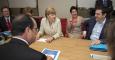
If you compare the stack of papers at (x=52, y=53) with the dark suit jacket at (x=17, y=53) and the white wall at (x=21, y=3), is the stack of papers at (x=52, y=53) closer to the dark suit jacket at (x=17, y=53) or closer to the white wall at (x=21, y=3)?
the dark suit jacket at (x=17, y=53)

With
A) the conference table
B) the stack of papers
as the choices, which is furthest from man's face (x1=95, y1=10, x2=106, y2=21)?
the stack of papers

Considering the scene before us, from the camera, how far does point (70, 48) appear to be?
2.87 metres

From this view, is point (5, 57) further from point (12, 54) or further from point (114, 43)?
point (114, 43)

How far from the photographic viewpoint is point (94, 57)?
249cm

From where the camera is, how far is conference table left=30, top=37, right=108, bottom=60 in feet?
8.37

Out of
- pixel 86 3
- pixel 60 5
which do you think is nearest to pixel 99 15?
pixel 86 3

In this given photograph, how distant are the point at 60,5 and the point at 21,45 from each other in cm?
482

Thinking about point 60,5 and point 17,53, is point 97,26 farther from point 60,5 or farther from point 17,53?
point 60,5

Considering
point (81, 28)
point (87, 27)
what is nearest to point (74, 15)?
point (81, 28)

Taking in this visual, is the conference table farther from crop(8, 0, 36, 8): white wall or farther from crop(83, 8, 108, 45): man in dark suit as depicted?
crop(8, 0, 36, 8): white wall

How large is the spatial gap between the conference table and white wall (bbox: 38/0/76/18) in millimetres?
3105

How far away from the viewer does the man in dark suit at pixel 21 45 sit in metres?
1.61

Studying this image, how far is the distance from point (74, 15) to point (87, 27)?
60 centimetres

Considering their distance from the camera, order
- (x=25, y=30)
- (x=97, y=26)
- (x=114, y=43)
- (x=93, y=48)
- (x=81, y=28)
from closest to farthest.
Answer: (x=114, y=43), (x=25, y=30), (x=93, y=48), (x=97, y=26), (x=81, y=28)
